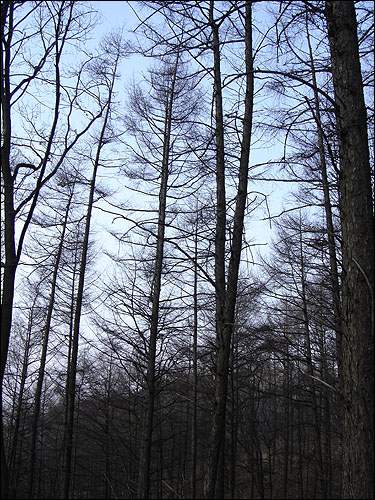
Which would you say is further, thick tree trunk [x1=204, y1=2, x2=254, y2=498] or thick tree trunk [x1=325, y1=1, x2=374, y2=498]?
thick tree trunk [x1=204, y1=2, x2=254, y2=498]

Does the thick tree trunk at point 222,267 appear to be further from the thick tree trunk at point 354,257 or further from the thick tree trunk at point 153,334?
the thick tree trunk at point 153,334

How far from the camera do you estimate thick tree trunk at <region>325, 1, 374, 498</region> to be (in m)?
2.93

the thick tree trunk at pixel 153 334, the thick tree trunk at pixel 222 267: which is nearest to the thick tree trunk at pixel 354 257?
the thick tree trunk at pixel 222 267

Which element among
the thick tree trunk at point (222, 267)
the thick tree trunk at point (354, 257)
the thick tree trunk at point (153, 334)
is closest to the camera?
the thick tree trunk at point (354, 257)

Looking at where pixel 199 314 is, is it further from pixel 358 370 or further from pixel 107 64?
pixel 358 370

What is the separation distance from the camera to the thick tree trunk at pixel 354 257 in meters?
2.93

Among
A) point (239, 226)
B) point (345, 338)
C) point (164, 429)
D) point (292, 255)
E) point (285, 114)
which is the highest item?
point (292, 255)

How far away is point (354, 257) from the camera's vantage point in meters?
3.20

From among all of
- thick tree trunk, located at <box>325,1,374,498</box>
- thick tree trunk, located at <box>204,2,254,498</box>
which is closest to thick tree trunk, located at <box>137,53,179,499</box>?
thick tree trunk, located at <box>204,2,254,498</box>

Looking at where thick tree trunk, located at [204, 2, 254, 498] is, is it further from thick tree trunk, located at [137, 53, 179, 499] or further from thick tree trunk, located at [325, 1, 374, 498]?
thick tree trunk, located at [137, 53, 179, 499]

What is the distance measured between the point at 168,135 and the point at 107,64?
3255 millimetres

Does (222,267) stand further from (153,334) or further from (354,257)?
(153,334)

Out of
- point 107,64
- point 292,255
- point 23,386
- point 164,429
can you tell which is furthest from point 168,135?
point 164,429

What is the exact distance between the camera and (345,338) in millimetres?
3219
